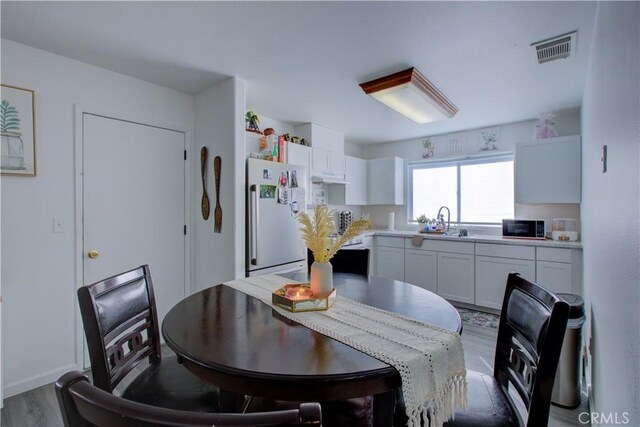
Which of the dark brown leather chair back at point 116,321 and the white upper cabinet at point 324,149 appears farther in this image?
the white upper cabinet at point 324,149

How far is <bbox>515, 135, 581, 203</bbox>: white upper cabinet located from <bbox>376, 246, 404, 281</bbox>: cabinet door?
1.60 metres

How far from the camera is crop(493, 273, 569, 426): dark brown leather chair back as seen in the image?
3.14ft

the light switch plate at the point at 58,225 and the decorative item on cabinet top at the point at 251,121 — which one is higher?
the decorative item on cabinet top at the point at 251,121

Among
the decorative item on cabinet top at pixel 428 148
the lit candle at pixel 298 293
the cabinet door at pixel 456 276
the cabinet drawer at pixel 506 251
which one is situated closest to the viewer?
the lit candle at pixel 298 293

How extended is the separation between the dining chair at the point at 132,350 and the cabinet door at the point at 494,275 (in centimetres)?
335

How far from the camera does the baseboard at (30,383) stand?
6.56 ft

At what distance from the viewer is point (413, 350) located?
3.20 ft

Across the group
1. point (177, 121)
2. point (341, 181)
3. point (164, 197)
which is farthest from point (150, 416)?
point (341, 181)

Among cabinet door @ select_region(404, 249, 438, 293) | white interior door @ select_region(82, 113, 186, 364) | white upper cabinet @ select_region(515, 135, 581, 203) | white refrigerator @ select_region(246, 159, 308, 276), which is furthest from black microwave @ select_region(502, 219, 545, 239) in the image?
white interior door @ select_region(82, 113, 186, 364)

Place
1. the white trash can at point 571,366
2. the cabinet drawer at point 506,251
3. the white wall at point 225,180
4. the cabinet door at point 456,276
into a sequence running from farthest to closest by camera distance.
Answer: the cabinet door at point 456,276, the cabinet drawer at point 506,251, the white wall at point 225,180, the white trash can at point 571,366

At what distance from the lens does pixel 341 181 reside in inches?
167

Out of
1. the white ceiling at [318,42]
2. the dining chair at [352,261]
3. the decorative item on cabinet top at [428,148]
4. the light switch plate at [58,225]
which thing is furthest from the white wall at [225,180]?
the decorative item on cabinet top at [428,148]

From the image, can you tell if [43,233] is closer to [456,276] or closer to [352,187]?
[352,187]

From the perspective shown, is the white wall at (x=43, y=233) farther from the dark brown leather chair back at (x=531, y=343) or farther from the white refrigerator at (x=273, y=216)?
the dark brown leather chair back at (x=531, y=343)
